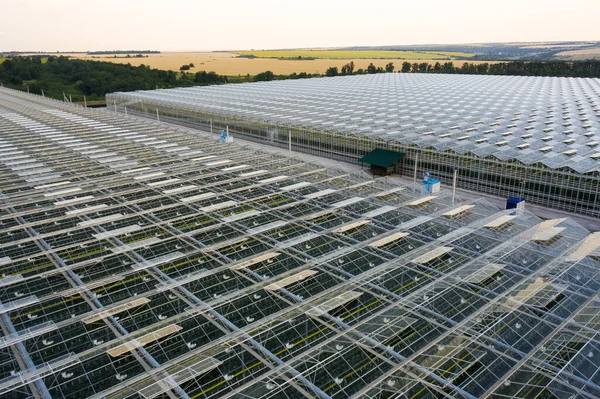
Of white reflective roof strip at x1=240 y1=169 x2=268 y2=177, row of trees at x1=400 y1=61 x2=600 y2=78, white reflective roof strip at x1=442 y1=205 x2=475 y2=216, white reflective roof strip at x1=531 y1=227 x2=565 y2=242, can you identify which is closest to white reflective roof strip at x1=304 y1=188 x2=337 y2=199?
white reflective roof strip at x1=240 y1=169 x2=268 y2=177

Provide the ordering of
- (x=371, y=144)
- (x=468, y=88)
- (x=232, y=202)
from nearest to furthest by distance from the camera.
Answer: (x=232, y=202) → (x=371, y=144) → (x=468, y=88)

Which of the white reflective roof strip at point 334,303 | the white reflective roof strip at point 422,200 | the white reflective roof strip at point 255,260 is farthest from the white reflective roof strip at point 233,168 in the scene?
the white reflective roof strip at point 334,303

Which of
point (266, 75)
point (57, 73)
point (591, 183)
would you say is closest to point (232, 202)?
point (591, 183)

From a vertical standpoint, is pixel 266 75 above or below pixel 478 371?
above

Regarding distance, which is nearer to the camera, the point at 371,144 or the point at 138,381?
the point at 138,381

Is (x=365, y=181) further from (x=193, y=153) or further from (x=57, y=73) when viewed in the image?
(x=57, y=73)

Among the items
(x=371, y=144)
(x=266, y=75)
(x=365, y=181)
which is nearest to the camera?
(x=365, y=181)

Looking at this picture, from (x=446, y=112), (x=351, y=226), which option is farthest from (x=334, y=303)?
(x=446, y=112)
